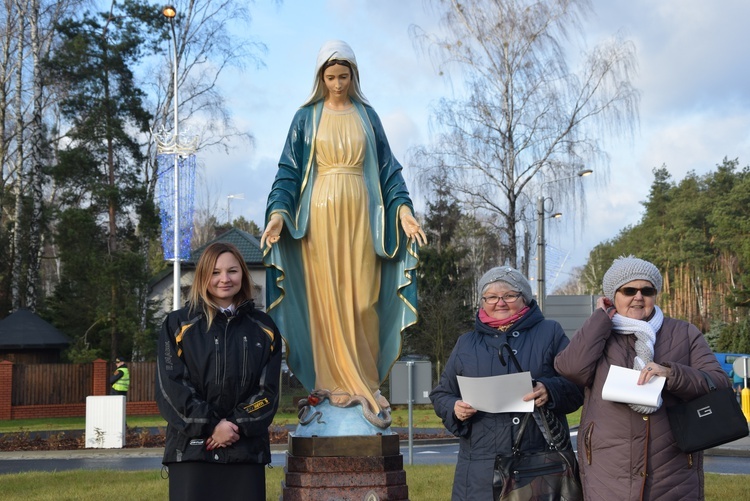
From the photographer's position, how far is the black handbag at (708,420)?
4.14 metres

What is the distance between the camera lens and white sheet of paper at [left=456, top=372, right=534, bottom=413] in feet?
14.5

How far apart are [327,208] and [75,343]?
81.9 ft

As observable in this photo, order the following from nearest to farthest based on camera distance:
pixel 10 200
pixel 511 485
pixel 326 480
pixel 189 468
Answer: pixel 511 485, pixel 189 468, pixel 326 480, pixel 10 200

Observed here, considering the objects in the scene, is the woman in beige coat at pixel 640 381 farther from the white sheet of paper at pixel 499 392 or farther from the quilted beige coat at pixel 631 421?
the white sheet of paper at pixel 499 392

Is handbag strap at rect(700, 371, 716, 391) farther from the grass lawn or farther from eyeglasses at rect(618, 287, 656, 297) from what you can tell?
the grass lawn

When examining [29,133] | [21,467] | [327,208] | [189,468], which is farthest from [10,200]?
[189,468]

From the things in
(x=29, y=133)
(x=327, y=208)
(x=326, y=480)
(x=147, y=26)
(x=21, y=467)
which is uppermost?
(x=147, y=26)

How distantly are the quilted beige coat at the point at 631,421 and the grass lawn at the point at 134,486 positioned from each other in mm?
4411

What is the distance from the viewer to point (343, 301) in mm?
7152

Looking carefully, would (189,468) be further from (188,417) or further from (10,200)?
(10,200)

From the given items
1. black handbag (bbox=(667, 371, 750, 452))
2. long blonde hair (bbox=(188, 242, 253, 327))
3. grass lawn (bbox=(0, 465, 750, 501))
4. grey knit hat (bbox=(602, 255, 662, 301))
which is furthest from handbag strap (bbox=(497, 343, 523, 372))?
grass lawn (bbox=(0, 465, 750, 501))

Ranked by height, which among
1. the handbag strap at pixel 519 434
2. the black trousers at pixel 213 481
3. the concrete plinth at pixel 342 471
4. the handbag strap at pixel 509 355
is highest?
the handbag strap at pixel 509 355

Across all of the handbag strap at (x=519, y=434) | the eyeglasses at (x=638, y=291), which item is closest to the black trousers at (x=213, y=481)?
the handbag strap at (x=519, y=434)

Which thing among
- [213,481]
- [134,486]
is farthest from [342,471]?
[134,486]
